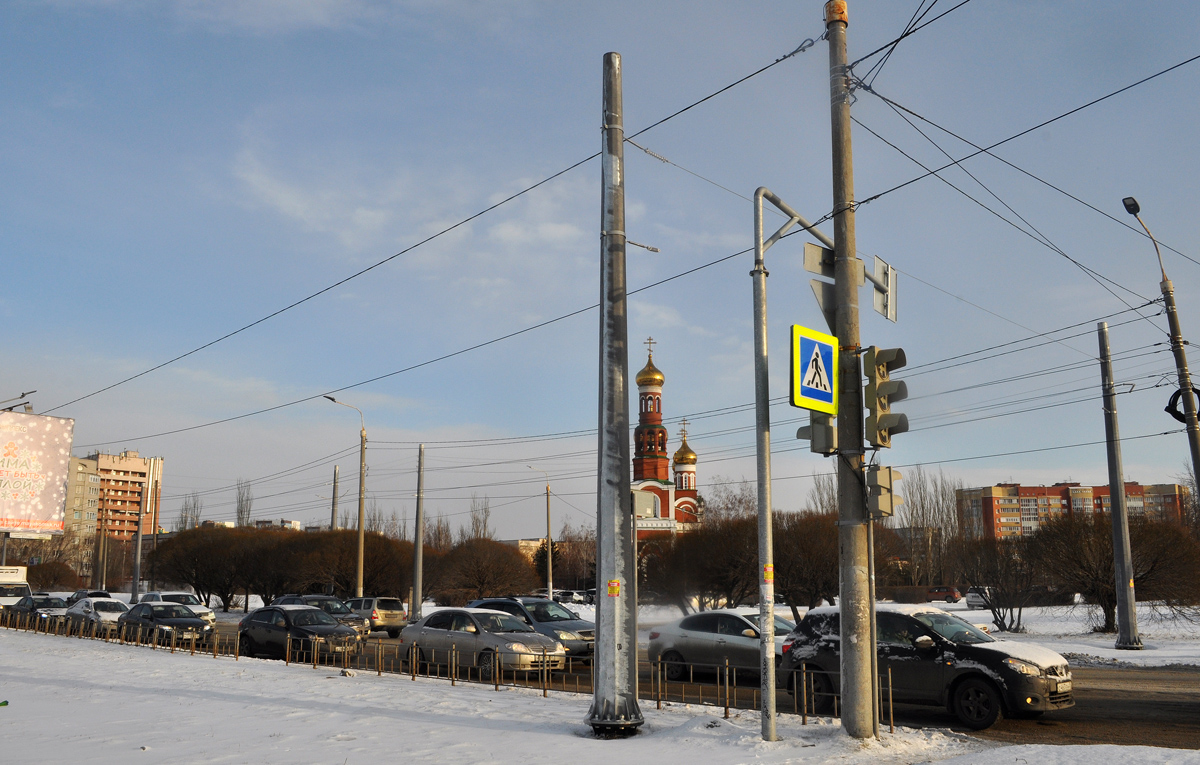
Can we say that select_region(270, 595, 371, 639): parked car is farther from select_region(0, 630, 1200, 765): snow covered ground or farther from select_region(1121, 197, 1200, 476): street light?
select_region(1121, 197, 1200, 476): street light

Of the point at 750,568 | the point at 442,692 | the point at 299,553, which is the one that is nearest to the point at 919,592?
the point at 750,568

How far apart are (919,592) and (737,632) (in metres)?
47.9

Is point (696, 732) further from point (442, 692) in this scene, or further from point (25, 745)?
point (25, 745)

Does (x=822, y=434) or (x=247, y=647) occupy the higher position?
(x=822, y=434)

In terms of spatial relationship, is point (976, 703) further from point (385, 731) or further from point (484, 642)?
point (484, 642)

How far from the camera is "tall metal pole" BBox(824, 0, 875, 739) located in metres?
10.3

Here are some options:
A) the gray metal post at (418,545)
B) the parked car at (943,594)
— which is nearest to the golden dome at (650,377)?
the parked car at (943,594)

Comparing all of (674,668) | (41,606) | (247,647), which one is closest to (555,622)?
(674,668)

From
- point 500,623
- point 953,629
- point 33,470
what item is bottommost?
point 500,623

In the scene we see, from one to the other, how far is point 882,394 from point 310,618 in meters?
18.5

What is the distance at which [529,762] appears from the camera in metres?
9.39

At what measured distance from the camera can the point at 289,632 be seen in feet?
75.5

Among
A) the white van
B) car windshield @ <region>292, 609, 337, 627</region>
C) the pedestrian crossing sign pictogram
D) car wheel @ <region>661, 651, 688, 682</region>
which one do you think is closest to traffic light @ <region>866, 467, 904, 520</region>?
the pedestrian crossing sign pictogram

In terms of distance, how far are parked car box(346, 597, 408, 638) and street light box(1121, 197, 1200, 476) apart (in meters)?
26.2
